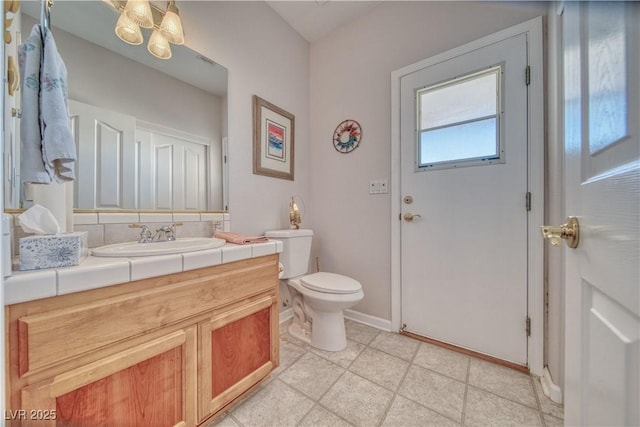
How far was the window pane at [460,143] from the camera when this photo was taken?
1.48 meters

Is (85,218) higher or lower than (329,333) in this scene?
higher

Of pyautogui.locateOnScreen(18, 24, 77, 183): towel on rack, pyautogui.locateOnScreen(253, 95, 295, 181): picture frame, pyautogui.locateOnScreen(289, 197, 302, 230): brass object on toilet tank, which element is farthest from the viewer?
pyautogui.locateOnScreen(289, 197, 302, 230): brass object on toilet tank

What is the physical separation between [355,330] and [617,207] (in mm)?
1754

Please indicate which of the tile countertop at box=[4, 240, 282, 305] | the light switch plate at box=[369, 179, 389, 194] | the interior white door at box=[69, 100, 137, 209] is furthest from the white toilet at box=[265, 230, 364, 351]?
the interior white door at box=[69, 100, 137, 209]

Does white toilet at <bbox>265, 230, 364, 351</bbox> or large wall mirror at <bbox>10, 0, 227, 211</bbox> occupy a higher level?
large wall mirror at <bbox>10, 0, 227, 211</bbox>

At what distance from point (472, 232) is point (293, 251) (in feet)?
3.92

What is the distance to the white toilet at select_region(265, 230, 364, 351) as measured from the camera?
1514 millimetres

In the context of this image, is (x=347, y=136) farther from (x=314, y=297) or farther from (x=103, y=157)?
(x=103, y=157)

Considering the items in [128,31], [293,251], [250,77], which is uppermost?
[250,77]

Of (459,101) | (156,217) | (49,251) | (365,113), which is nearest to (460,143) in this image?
(459,101)

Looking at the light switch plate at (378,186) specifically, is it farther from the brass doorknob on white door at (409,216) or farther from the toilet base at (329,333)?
the toilet base at (329,333)

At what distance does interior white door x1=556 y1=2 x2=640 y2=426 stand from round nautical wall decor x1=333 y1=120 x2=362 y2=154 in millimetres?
1446

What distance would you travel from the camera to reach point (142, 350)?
0.78m

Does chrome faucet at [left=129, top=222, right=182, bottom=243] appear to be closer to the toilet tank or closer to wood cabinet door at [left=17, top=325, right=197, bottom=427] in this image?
wood cabinet door at [left=17, top=325, right=197, bottom=427]
